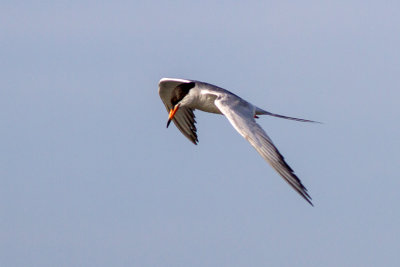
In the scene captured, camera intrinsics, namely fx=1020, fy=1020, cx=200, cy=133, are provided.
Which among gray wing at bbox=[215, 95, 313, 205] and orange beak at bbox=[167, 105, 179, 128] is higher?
orange beak at bbox=[167, 105, 179, 128]

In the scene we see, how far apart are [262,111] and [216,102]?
5.99 feet

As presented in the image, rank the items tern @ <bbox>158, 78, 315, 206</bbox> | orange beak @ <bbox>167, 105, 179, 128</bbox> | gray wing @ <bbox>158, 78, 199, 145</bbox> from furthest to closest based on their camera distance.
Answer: gray wing @ <bbox>158, 78, 199, 145</bbox>
orange beak @ <bbox>167, 105, 179, 128</bbox>
tern @ <bbox>158, 78, 315, 206</bbox>

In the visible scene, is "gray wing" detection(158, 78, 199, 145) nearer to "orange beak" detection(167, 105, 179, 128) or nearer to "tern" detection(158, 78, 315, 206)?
"tern" detection(158, 78, 315, 206)

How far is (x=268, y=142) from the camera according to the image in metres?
22.0

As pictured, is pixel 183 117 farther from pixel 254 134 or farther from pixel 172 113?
pixel 254 134

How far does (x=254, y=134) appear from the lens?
2227 centimetres

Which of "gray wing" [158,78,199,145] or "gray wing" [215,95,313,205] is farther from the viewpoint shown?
"gray wing" [158,78,199,145]

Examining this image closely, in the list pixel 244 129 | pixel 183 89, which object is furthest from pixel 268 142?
pixel 183 89

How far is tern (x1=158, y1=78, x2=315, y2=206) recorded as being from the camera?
2092cm

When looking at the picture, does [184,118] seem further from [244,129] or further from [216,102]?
[244,129]

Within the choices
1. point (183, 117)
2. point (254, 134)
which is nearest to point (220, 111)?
point (254, 134)

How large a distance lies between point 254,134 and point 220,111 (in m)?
2.74

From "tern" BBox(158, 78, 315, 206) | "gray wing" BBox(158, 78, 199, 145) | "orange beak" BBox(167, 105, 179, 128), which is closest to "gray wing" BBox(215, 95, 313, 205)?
"tern" BBox(158, 78, 315, 206)

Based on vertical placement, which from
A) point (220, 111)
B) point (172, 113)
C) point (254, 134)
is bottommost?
point (254, 134)
